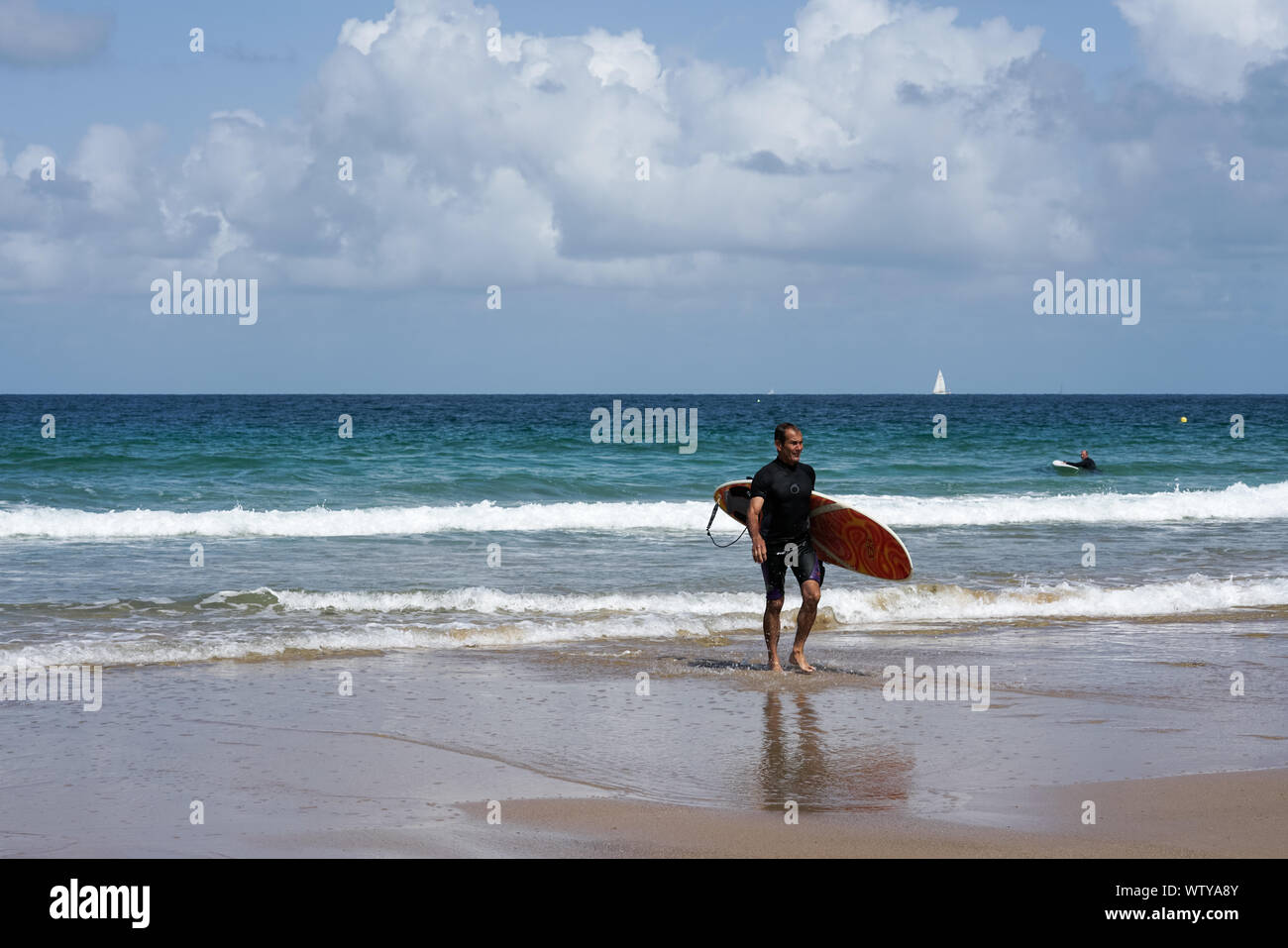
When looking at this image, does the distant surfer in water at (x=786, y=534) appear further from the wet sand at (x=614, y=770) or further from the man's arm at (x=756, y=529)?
the wet sand at (x=614, y=770)

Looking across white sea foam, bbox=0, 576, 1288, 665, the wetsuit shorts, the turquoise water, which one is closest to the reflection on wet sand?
the wetsuit shorts

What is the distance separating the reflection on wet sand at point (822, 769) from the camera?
5746mm

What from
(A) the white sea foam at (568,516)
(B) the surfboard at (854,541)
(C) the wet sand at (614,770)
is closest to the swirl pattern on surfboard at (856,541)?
(B) the surfboard at (854,541)

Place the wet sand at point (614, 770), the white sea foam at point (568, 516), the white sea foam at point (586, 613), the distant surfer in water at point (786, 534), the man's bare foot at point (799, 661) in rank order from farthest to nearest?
the white sea foam at point (568, 516) → the white sea foam at point (586, 613) → the man's bare foot at point (799, 661) → the distant surfer in water at point (786, 534) → the wet sand at point (614, 770)

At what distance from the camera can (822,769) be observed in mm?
6293

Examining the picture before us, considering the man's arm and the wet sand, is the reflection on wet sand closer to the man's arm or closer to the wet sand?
the wet sand

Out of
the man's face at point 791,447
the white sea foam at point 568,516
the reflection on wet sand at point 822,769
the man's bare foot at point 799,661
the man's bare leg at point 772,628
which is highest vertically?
the man's face at point 791,447

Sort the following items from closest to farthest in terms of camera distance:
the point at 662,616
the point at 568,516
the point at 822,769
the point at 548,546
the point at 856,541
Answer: the point at 822,769 → the point at 856,541 → the point at 662,616 → the point at 548,546 → the point at 568,516

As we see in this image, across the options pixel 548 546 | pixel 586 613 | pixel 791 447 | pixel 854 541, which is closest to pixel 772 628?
pixel 791 447

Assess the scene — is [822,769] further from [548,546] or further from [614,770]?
[548,546]

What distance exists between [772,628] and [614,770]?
9.55 ft

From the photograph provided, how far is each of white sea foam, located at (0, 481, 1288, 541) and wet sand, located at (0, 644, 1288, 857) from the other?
10.5 m

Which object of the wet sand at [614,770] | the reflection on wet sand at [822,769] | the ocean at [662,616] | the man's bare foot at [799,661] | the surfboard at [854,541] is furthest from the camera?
the surfboard at [854,541]
